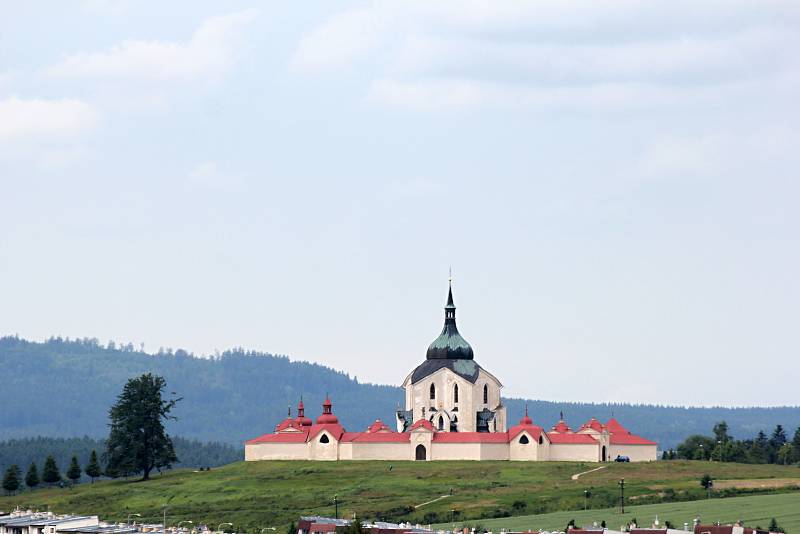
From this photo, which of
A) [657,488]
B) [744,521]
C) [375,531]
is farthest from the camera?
[657,488]

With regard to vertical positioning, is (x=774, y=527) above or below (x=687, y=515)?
below

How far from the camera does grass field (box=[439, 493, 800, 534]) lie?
158 metres

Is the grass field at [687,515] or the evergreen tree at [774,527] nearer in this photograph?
the evergreen tree at [774,527]

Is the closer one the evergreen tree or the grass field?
the evergreen tree

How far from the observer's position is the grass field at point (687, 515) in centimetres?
15762

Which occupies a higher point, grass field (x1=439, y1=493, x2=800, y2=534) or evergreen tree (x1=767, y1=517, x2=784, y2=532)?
grass field (x1=439, y1=493, x2=800, y2=534)

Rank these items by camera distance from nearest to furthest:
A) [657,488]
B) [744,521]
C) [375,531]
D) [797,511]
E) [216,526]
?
1. [375,531]
2. [744,521]
3. [797,511]
4. [216,526]
5. [657,488]

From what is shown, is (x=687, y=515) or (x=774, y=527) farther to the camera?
(x=687, y=515)

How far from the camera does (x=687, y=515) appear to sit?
163250 millimetres

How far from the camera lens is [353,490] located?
652 feet

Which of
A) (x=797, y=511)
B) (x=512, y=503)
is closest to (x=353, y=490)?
(x=512, y=503)

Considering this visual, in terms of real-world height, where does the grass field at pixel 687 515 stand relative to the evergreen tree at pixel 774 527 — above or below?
above

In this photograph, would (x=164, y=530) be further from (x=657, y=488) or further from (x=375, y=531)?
(x=657, y=488)

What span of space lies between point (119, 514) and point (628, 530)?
65.6m
